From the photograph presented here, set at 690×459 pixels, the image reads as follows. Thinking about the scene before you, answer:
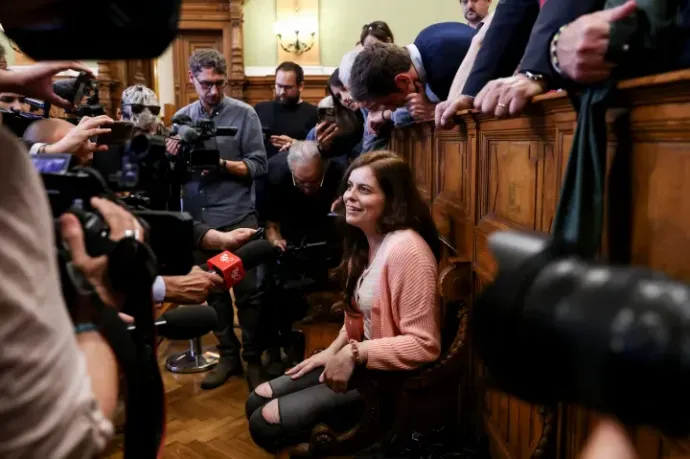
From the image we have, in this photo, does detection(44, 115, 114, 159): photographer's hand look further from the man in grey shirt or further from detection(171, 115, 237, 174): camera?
the man in grey shirt

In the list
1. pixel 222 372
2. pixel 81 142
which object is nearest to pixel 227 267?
pixel 81 142

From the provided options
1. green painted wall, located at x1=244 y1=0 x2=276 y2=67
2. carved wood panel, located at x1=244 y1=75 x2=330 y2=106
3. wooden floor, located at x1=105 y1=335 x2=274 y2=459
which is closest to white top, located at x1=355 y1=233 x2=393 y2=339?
wooden floor, located at x1=105 y1=335 x2=274 y2=459

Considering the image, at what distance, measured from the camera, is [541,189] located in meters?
1.30

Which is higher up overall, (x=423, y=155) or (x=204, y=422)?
(x=423, y=155)

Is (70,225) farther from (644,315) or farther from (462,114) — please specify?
(462,114)

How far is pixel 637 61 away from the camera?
885 mm

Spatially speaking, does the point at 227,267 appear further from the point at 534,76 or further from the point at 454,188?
the point at 534,76

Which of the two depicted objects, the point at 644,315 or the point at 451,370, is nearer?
the point at 644,315

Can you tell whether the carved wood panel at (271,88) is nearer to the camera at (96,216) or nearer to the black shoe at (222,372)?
the black shoe at (222,372)

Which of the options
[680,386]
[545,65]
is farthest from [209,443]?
[680,386]

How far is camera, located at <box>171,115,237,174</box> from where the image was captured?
240cm

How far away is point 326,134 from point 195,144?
754 mm

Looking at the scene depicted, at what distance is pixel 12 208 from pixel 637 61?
2.67 ft

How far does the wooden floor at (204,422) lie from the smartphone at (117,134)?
1.14 m
